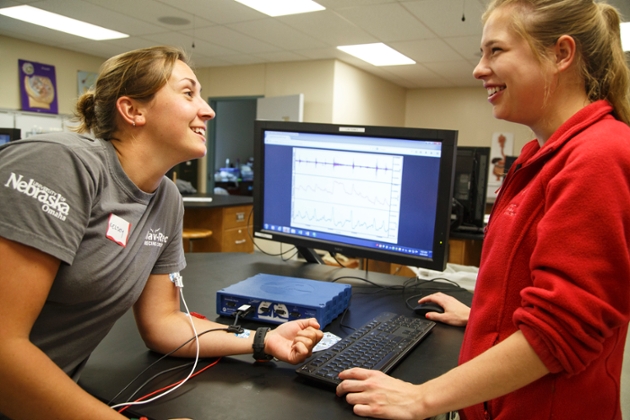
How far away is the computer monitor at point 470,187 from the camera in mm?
2787

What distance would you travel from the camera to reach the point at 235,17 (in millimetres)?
4578

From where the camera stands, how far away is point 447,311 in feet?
4.05

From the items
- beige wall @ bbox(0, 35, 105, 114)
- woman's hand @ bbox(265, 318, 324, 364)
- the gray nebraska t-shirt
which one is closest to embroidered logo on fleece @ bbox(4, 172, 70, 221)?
the gray nebraska t-shirt

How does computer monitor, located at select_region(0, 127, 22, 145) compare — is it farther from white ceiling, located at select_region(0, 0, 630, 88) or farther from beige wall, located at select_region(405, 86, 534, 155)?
beige wall, located at select_region(405, 86, 534, 155)

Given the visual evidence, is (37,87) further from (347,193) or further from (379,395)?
(379,395)

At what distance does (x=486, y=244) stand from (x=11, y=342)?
32.9 inches

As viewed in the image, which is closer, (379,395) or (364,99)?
(379,395)

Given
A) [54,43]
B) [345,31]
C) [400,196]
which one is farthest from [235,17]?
[400,196]

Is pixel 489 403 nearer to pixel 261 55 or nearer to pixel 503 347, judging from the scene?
pixel 503 347

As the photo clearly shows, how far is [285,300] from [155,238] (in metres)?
0.33

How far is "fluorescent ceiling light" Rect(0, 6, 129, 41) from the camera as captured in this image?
15.6ft

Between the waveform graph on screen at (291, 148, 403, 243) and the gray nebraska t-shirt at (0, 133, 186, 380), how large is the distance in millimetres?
604

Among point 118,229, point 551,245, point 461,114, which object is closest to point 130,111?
point 118,229

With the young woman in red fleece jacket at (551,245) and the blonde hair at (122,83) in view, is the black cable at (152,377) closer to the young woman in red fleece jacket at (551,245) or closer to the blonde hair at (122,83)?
the young woman in red fleece jacket at (551,245)
